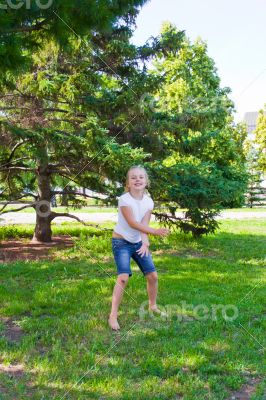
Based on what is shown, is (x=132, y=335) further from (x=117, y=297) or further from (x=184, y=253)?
(x=184, y=253)

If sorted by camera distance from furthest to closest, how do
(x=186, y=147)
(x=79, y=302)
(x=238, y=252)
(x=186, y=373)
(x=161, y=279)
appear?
(x=186, y=147), (x=238, y=252), (x=161, y=279), (x=79, y=302), (x=186, y=373)

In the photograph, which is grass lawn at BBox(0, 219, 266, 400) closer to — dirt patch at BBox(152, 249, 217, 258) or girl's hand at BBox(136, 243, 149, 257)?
girl's hand at BBox(136, 243, 149, 257)

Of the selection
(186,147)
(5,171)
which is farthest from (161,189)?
(5,171)

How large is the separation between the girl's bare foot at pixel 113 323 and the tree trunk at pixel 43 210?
6.11 m

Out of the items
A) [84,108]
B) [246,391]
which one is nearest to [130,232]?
[246,391]

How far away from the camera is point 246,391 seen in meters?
3.15

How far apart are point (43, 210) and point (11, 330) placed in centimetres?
607

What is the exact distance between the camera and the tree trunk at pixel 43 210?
33.5 feet

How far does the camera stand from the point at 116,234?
4.56 metres

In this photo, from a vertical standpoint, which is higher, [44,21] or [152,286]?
[44,21]

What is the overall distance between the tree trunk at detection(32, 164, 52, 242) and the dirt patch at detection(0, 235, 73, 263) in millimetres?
222

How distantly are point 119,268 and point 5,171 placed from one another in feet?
22.1

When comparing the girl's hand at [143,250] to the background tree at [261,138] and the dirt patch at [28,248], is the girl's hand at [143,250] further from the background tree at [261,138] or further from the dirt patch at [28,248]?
the background tree at [261,138]

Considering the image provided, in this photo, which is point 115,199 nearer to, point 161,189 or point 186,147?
point 161,189
